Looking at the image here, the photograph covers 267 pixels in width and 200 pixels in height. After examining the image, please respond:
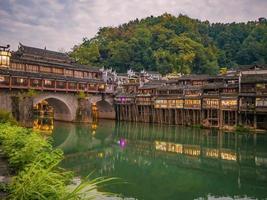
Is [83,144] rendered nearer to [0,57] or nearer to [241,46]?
[0,57]

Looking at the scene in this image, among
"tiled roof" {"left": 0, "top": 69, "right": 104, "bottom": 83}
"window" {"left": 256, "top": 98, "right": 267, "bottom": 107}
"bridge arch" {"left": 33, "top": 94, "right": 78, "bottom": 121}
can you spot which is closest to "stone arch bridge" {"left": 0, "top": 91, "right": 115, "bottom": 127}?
"bridge arch" {"left": 33, "top": 94, "right": 78, "bottom": 121}

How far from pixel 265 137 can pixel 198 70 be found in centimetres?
6920

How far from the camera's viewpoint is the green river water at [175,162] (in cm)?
2025

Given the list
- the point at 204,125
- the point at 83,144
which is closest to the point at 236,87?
the point at 204,125

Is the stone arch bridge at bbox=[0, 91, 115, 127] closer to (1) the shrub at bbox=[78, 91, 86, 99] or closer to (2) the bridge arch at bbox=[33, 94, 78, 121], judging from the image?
(2) the bridge arch at bbox=[33, 94, 78, 121]

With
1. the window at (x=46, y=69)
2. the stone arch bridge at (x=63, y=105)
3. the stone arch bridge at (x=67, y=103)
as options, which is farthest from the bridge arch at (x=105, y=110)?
the window at (x=46, y=69)

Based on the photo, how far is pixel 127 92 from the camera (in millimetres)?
79375

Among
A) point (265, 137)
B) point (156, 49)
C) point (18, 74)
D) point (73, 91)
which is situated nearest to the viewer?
point (265, 137)

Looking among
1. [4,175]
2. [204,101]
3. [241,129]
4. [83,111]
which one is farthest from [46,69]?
[4,175]

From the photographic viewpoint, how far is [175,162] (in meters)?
29.5

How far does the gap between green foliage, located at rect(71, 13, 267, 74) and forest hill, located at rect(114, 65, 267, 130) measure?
38.7 meters

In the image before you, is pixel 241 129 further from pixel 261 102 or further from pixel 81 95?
pixel 81 95

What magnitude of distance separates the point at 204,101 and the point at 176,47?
58952 millimetres

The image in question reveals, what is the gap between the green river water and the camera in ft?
66.4
